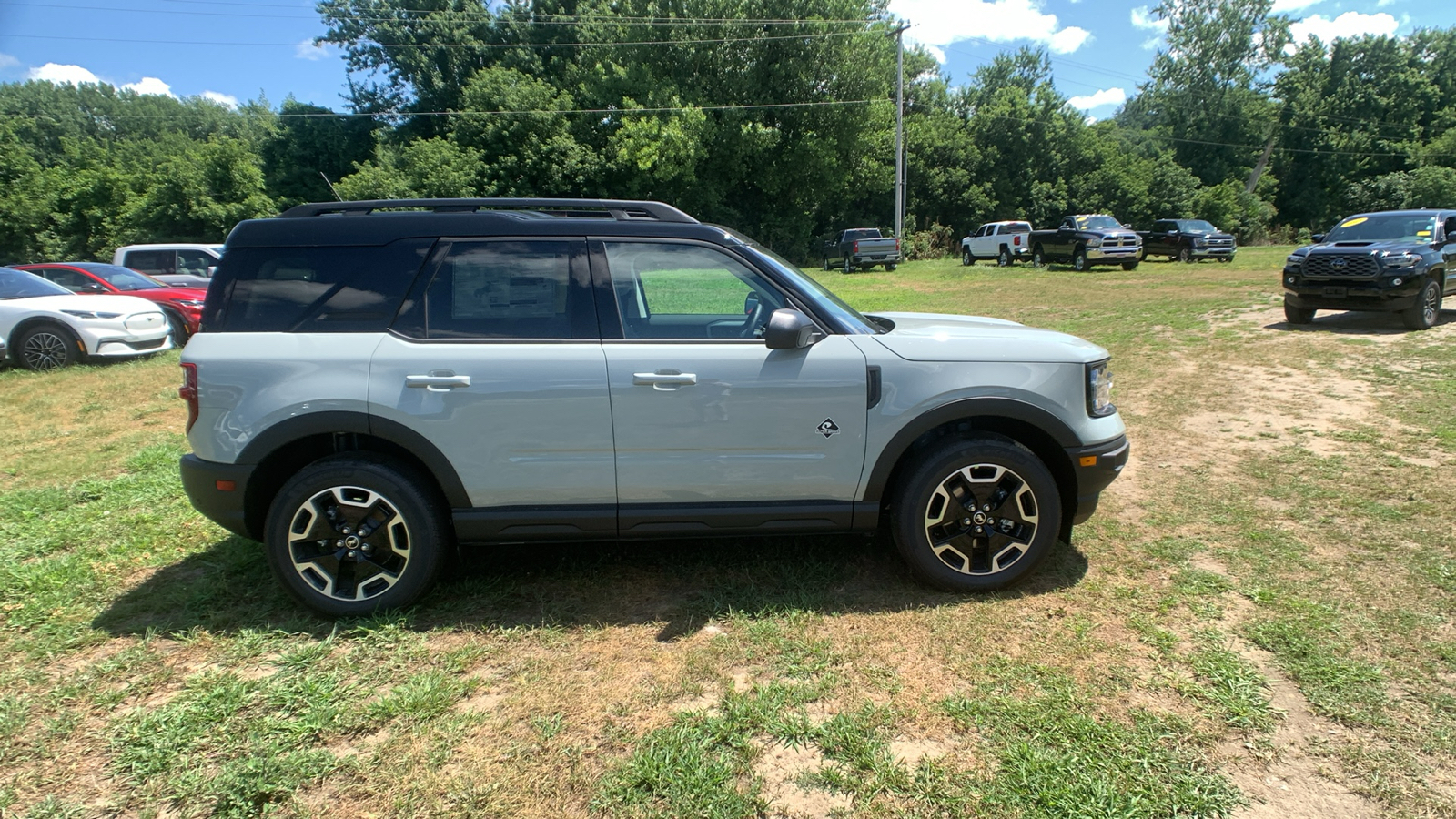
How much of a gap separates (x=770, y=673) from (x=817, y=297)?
Answer: 1.76m

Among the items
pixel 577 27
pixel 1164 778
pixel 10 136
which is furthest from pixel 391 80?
pixel 1164 778

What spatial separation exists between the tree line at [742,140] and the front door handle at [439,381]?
99.3 ft

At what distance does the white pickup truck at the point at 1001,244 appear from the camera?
99.9 feet

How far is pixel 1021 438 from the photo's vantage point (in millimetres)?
3900

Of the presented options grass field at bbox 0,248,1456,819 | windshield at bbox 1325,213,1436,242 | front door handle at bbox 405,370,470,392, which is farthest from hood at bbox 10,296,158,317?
windshield at bbox 1325,213,1436,242

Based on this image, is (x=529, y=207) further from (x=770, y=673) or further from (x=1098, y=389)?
(x=1098, y=389)

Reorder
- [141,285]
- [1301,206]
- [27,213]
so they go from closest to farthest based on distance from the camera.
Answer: [141,285] → [27,213] → [1301,206]

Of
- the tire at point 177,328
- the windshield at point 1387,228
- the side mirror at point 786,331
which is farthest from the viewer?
the tire at point 177,328

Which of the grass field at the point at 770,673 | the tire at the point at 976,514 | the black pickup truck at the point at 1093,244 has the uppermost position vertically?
the black pickup truck at the point at 1093,244

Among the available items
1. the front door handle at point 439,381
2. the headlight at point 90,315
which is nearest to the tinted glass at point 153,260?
the headlight at point 90,315

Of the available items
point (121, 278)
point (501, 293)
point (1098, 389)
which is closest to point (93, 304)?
point (121, 278)

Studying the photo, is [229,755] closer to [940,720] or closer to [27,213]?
[940,720]

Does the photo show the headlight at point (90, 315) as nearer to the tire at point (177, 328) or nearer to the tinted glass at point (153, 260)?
the tire at point (177, 328)

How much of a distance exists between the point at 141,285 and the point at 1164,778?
1583 cm
